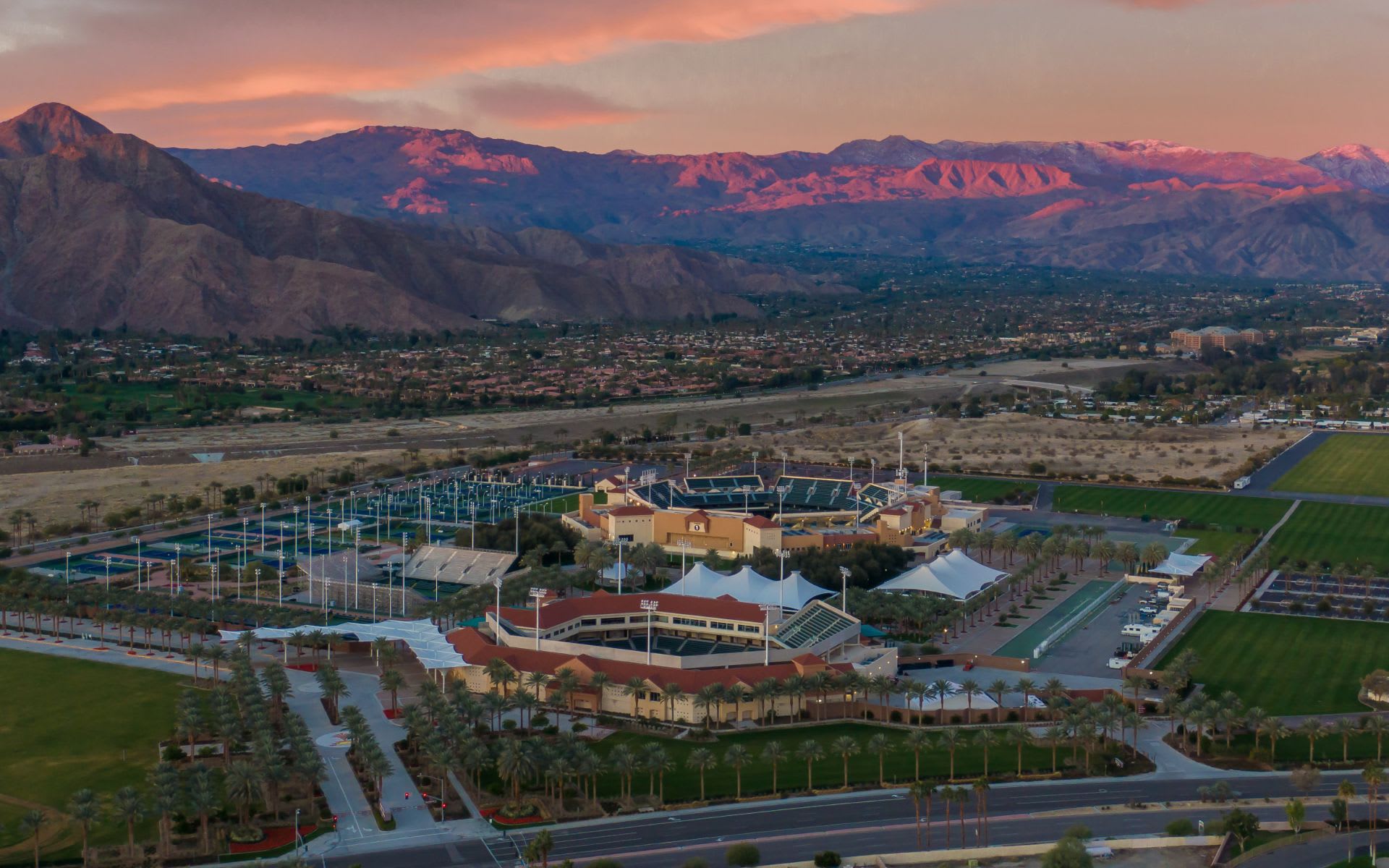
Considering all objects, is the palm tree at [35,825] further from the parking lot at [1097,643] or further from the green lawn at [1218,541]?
the green lawn at [1218,541]

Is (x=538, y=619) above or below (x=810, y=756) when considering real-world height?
above

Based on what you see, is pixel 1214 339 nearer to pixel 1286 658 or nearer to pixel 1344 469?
pixel 1344 469

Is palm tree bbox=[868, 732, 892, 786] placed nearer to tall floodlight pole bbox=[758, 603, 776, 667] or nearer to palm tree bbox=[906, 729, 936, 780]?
palm tree bbox=[906, 729, 936, 780]

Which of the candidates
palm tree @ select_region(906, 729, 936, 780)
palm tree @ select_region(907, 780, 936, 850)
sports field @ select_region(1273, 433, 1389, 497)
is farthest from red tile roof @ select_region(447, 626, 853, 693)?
sports field @ select_region(1273, 433, 1389, 497)

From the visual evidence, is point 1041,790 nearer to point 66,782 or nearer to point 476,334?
point 66,782

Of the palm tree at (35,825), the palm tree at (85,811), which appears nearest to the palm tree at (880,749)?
the palm tree at (85,811)

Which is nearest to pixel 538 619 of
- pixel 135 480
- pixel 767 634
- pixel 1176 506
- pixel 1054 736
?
pixel 767 634
